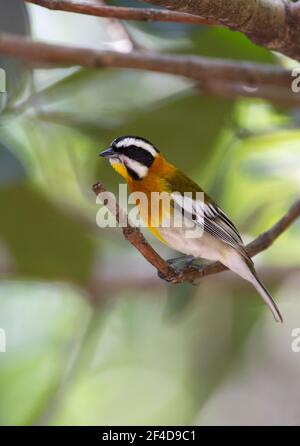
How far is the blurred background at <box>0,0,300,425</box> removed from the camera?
2910 mm

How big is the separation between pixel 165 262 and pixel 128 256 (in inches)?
61.3

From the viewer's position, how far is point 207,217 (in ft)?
7.06

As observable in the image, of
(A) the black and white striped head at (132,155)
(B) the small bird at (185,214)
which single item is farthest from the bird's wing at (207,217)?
(A) the black and white striped head at (132,155)

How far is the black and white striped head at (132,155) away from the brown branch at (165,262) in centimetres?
29

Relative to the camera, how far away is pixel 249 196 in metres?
3.28

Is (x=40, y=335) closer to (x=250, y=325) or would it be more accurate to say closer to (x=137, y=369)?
(x=137, y=369)

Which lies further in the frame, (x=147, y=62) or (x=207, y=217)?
(x=147, y=62)

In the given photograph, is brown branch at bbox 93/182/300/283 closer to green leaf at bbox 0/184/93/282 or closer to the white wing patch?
the white wing patch

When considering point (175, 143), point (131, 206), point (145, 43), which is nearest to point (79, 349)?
point (131, 206)

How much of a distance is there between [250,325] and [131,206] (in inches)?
32.4

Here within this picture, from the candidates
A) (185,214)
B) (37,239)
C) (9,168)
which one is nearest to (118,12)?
(185,214)

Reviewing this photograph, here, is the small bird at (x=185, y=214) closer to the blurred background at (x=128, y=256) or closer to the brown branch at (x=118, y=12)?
the brown branch at (x=118, y=12)

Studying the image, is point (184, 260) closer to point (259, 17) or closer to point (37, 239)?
point (259, 17)

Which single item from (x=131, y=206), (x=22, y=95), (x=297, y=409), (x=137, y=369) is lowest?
Answer: (x=137, y=369)
